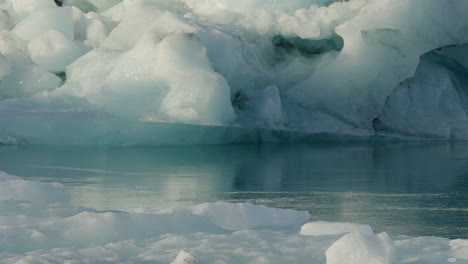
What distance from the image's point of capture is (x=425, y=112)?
41.9 feet

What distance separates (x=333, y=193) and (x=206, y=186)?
0.93m

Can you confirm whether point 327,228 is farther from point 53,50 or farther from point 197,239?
point 53,50

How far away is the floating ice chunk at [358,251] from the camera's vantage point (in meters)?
2.52

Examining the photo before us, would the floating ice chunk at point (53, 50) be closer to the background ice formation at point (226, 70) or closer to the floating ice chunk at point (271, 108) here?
the background ice formation at point (226, 70)

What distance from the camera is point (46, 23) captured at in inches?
432

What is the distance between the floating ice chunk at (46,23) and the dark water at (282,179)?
7.35ft

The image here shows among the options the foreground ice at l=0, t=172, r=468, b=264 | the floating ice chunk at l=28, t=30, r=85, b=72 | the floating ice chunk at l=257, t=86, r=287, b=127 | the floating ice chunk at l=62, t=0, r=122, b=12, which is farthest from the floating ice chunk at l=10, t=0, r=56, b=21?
the foreground ice at l=0, t=172, r=468, b=264

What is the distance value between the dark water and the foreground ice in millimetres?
502

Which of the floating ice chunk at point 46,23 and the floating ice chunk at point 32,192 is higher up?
the floating ice chunk at point 46,23

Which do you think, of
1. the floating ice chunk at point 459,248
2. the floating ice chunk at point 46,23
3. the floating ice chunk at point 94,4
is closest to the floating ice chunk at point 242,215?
the floating ice chunk at point 459,248

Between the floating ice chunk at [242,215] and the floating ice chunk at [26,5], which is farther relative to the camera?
the floating ice chunk at [26,5]

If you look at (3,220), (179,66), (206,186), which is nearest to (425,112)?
(179,66)

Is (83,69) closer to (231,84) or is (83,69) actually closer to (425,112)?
(231,84)

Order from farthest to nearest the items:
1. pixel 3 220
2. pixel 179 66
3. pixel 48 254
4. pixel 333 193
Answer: pixel 179 66
pixel 333 193
pixel 3 220
pixel 48 254
